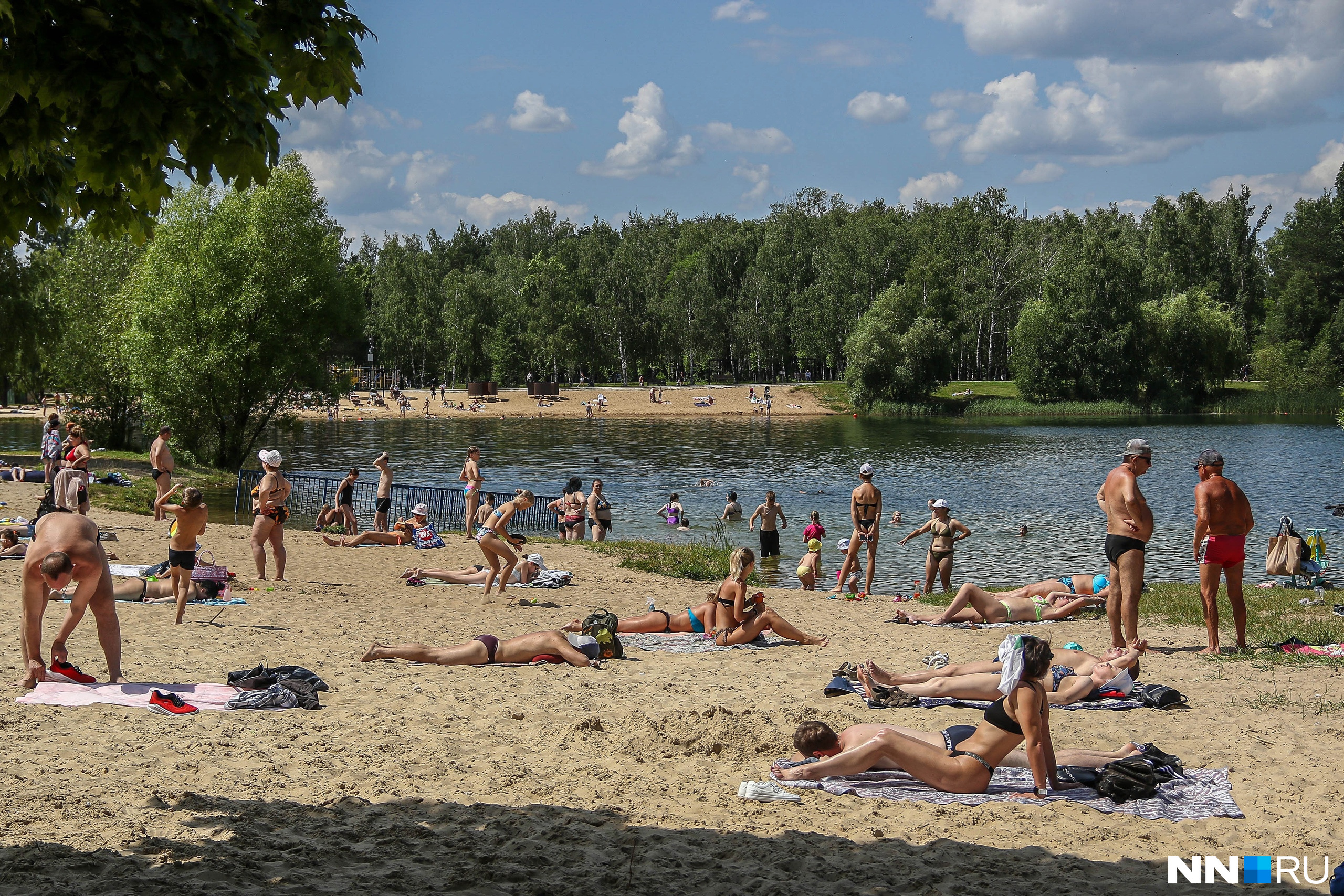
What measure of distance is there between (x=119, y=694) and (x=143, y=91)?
5.78 m

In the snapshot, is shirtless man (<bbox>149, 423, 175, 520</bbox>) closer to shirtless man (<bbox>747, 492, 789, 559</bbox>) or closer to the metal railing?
the metal railing

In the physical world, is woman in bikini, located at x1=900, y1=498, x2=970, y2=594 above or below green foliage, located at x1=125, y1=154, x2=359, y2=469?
below

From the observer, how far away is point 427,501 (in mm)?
26422

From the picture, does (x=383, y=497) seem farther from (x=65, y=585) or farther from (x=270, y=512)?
(x=65, y=585)

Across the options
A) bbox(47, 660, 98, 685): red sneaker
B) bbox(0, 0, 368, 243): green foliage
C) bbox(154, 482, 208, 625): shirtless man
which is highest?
bbox(0, 0, 368, 243): green foliage

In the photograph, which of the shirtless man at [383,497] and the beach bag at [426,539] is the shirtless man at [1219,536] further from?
the shirtless man at [383,497]

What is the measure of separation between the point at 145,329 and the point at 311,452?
16926 mm

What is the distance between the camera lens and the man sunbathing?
9.86m

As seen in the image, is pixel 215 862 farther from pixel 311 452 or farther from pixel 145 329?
pixel 311 452

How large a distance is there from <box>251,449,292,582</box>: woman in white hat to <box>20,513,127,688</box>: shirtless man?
565 cm

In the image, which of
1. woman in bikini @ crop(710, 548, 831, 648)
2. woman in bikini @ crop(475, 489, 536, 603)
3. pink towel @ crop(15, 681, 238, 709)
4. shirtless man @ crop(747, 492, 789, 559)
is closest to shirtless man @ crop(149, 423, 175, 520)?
woman in bikini @ crop(475, 489, 536, 603)

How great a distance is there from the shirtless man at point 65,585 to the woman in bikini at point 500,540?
554 cm

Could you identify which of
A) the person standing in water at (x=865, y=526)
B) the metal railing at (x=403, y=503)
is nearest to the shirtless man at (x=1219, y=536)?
the person standing in water at (x=865, y=526)

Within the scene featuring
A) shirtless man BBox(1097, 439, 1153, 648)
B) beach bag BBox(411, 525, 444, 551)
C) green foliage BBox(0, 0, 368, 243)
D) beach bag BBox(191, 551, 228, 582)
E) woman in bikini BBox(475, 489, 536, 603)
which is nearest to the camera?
green foliage BBox(0, 0, 368, 243)
